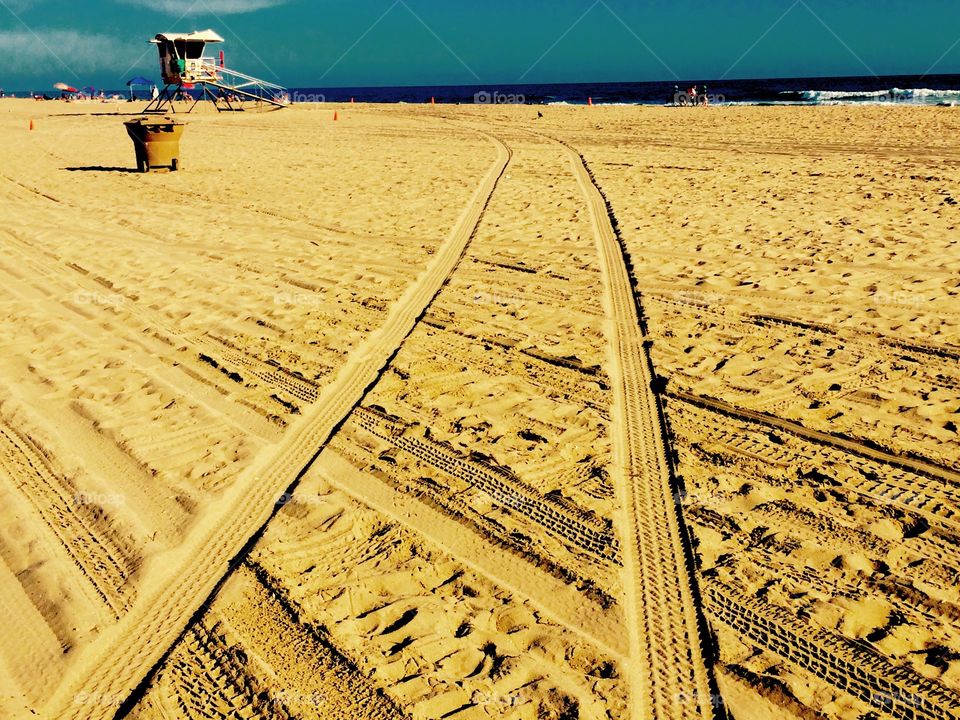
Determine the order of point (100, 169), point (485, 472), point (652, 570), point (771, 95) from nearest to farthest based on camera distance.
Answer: point (652, 570), point (485, 472), point (100, 169), point (771, 95)

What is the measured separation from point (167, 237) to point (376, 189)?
4297 mm

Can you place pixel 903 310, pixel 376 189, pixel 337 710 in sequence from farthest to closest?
pixel 376 189 → pixel 903 310 → pixel 337 710

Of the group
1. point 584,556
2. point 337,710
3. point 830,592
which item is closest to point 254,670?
point 337,710

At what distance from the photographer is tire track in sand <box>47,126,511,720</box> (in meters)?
2.76

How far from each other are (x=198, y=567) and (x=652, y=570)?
2.15 meters

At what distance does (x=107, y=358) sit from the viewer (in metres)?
5.60

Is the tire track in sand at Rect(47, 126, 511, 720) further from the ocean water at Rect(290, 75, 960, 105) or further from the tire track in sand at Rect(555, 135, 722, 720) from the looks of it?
the ocean water at Rect(290, 75, 960, 105)

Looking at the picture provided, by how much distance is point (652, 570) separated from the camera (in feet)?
10.8

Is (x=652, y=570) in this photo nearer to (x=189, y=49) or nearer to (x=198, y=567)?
(x=198, y=567)

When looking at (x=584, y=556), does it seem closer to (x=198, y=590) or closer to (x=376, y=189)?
(x=198, y=590)

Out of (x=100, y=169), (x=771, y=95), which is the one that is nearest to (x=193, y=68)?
(x=100, y=169)

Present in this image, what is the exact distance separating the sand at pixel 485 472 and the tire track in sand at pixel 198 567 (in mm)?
17

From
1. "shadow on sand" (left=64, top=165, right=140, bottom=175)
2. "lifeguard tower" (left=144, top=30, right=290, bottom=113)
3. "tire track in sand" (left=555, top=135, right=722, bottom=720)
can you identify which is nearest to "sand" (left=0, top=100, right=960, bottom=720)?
"tire track in sand" (left=555, top=135, right=722, bottom=720)

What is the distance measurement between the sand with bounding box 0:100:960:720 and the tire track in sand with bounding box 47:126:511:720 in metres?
0.02
